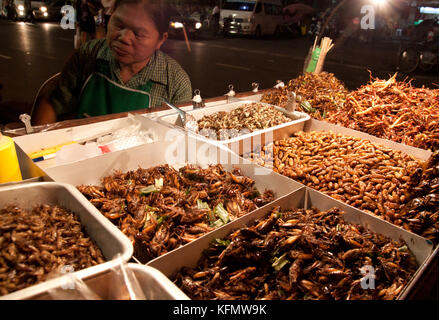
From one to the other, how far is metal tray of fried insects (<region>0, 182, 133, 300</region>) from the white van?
16.0 meters

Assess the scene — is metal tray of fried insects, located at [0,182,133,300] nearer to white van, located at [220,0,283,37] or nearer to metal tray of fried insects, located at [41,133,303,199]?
metal tray of fried insects, located at [41,133,303,199]

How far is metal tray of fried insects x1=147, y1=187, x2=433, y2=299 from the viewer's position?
1482 mm

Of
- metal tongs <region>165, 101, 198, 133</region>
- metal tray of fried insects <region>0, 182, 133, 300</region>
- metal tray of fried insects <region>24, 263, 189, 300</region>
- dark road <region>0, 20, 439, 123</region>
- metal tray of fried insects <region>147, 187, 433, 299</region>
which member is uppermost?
dark road <region>0, 20, 439, 123</region>

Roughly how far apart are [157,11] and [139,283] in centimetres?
298

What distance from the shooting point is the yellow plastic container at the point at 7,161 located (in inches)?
70.8

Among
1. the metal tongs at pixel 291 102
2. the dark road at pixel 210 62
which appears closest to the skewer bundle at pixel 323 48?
the metal tongs at pixel 291 102

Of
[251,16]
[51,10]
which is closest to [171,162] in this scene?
[51,10]

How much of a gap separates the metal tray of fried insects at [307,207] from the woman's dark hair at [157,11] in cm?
246

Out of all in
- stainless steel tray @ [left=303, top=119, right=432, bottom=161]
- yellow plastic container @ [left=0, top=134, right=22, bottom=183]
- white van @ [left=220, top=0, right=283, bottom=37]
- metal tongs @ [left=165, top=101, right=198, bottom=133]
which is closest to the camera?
yellow plastic container @ [left=0, top=134, right=22, bottom=183]

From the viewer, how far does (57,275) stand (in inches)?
41.8

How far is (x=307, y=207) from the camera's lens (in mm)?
2191

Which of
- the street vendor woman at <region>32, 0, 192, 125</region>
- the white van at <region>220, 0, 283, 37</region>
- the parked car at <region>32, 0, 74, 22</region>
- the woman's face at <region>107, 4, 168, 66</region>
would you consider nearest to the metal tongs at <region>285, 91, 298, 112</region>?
the street vendor woman at <region>32, 0, 192, 125</region>

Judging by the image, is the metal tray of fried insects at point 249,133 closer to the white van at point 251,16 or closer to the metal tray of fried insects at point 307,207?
the metal tray of fried insects at point 307,207

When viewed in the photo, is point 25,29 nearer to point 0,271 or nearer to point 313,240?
point 0,271
